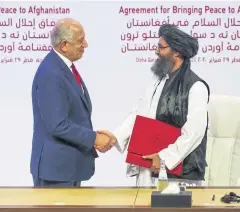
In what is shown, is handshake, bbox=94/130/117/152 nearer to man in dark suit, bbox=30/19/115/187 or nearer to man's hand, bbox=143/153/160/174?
man in dark suit, bbox=30/19/115/187

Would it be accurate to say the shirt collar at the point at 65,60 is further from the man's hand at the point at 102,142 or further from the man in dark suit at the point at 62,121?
the man's hand at the point at 102,142

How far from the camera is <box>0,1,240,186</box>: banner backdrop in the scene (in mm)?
5805

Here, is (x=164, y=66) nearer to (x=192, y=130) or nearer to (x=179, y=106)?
(x=179, y=106)

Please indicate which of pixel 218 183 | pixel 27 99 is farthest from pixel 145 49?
pixel 218 183

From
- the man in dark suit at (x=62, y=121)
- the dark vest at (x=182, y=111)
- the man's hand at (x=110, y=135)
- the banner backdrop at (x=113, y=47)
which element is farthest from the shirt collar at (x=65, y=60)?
the banner backdrop at (x=113, y=47)

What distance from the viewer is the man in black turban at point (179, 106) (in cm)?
409

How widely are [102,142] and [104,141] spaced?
23 mm

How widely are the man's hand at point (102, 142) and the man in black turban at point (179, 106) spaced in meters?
0.20

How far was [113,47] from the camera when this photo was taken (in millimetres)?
5855

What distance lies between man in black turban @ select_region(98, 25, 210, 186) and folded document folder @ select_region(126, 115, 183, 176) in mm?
34

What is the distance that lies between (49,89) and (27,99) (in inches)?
74.2

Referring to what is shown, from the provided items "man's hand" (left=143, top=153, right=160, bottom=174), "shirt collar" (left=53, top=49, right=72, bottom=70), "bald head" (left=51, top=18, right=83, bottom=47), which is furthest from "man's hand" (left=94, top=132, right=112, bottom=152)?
"bald head" (left=51, top=18, right=83, bottom=47)

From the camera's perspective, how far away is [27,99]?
588 cm

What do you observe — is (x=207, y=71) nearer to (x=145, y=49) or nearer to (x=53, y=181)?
(x=145, y=49)
